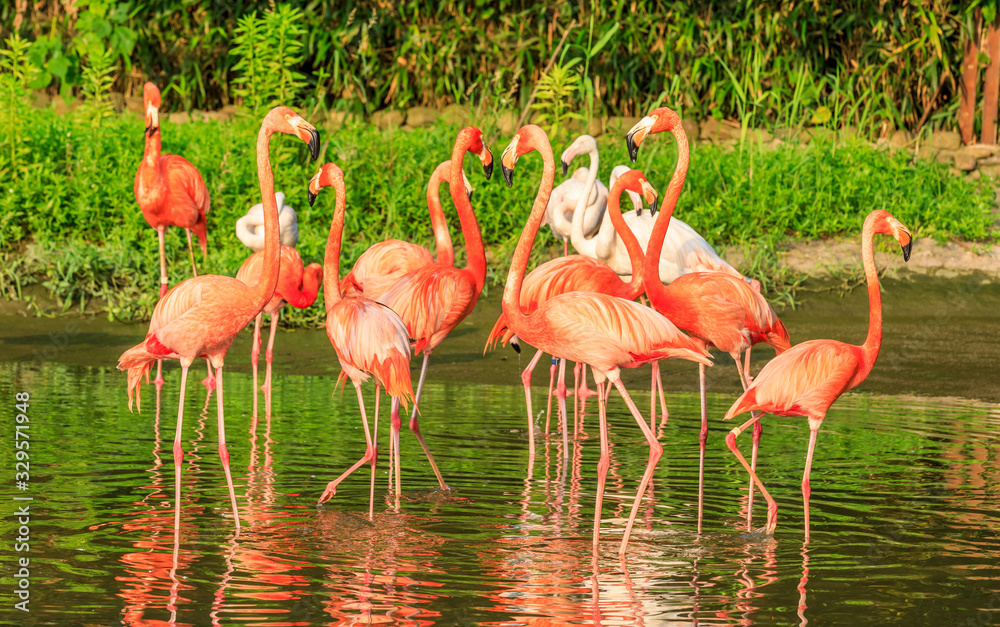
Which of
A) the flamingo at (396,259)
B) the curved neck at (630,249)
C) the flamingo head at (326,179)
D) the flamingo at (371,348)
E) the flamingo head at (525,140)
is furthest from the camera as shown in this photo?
the flamingo at (396,259)

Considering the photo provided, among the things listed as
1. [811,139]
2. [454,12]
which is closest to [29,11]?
[454,12]

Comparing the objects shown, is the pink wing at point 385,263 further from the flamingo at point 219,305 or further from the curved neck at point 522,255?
the flamingo at point 219,305

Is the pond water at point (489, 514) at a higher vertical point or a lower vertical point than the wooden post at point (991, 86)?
lower

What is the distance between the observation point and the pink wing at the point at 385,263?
6.68 meters

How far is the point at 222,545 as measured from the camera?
13.9 ft

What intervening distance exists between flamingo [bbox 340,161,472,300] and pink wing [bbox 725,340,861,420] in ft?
6.07

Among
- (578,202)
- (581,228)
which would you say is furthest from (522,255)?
(578,202)

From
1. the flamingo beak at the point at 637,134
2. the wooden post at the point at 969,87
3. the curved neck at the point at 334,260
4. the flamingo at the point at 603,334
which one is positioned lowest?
the flamingo at the point at 603,334

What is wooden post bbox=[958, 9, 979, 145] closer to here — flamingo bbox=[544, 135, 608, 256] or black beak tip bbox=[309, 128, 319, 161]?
flamingo bbox=[544, 135, 608, 256]

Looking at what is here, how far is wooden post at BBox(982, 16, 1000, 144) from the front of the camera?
37.1 feet

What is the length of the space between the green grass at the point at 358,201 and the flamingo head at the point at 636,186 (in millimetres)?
3579

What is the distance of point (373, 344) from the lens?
15.8 ft

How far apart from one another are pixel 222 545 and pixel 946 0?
961 cm

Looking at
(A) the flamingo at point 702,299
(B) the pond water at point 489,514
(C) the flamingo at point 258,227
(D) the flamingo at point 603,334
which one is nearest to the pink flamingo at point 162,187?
(C) the flamingo at point 258,227
